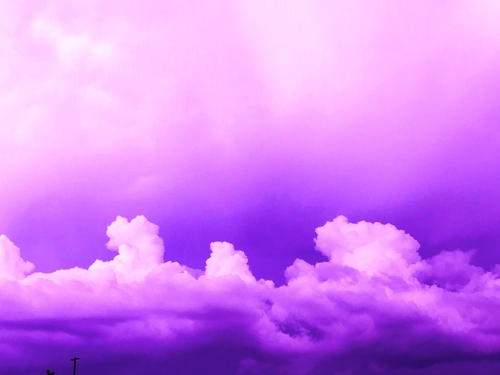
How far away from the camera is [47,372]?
9662 centimetres

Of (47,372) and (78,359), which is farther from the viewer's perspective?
(78,359)

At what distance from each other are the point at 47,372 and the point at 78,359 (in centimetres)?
2262

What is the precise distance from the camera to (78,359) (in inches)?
4638
